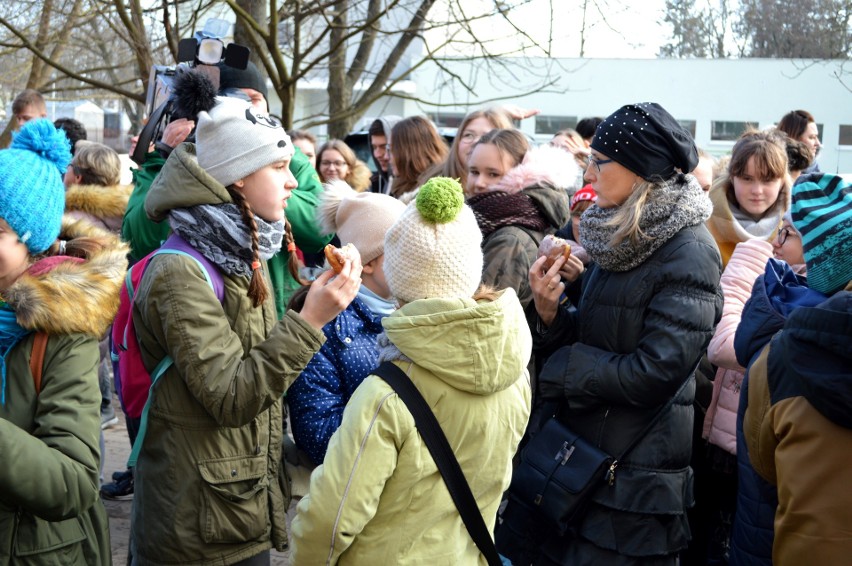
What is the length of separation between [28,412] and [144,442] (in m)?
0.54

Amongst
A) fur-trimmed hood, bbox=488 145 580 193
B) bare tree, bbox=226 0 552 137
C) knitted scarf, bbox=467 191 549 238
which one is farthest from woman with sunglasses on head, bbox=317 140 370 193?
knitted scarf, bbox=467 191 549 238

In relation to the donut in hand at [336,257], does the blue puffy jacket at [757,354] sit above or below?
below

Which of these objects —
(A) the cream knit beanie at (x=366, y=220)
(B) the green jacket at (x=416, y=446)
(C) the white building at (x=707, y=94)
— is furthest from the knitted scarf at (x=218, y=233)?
(C) the white building at (x=707, y=94)

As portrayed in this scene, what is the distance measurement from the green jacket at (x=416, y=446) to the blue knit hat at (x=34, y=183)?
39.2 inches

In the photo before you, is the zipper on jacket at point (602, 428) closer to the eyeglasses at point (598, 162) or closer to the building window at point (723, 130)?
the eyeglasses at point (598, 162)

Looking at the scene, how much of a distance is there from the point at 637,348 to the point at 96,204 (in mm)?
4005

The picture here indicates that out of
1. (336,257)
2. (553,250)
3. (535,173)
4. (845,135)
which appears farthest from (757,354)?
(845,135)

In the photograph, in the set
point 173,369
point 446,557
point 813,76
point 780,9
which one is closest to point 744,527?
point 446,557

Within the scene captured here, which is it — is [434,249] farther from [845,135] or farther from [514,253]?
[845,135]

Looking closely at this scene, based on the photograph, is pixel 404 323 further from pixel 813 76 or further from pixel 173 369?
pixel 813 76

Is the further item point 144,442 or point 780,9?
point 780,9

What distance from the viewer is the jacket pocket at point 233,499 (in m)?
2.66

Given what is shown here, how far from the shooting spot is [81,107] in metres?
32.6

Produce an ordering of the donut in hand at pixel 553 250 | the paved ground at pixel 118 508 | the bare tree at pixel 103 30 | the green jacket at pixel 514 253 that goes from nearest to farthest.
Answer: the donut in hand at pixel 553 250, the green jacket at pixel 514 253, the paved ground at pixel 118 508, the bare tree at pixel 103 30
